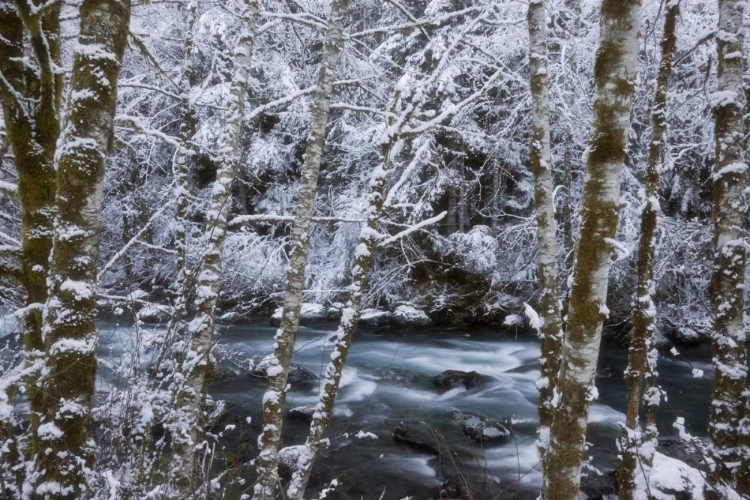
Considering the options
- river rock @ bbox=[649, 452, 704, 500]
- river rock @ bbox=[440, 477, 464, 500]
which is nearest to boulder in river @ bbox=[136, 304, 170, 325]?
river rock @ bbox=[440, 477, 464, 500]

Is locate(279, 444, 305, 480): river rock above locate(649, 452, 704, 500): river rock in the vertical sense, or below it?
below

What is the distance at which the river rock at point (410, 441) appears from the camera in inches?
302

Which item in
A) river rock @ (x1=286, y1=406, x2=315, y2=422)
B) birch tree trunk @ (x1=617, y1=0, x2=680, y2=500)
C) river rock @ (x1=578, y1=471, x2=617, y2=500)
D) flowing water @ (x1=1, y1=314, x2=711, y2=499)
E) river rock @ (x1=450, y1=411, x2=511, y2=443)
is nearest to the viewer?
birch tree trunk @ (x1=617, y1=0, x2=680, y2=500)

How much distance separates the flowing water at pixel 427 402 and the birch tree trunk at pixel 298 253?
28.2 inches

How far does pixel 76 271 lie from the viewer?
89.2 inches

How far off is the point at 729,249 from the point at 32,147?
558 cm

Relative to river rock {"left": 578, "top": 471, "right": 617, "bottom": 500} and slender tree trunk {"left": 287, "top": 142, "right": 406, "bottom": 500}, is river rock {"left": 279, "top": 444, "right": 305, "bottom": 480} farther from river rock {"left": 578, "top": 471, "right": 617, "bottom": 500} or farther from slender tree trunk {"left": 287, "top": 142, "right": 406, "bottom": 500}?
river rock {"left": 578, "top": 471, "right": 617, "bottom": 500}

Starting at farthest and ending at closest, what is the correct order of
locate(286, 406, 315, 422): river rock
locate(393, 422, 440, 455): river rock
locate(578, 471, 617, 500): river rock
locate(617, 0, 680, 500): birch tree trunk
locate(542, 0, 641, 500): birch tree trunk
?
locate(286, 406, 315, 422): river rock, locate(393, 422, 440, 455): river rock, locate(578, 471, 617, 500): river rock, locate(617, 0, 680, 500): birch tree trunk, locate(542, 0, 641, 500): birch tree trunk

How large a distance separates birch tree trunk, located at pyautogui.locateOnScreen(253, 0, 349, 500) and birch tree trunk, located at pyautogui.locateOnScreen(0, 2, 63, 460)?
1624 mm

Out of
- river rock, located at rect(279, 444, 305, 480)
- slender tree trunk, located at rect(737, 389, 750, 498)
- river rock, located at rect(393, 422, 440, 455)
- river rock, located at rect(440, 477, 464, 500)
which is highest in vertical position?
slender tree trunk, located at rect(737, 389, 750, 498)

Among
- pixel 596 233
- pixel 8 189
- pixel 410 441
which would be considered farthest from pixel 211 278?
pixel 410 441

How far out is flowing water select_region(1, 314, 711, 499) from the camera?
6.91 meters

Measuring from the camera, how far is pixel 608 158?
2.34m

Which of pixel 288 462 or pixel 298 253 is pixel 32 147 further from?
pixel 288 462
